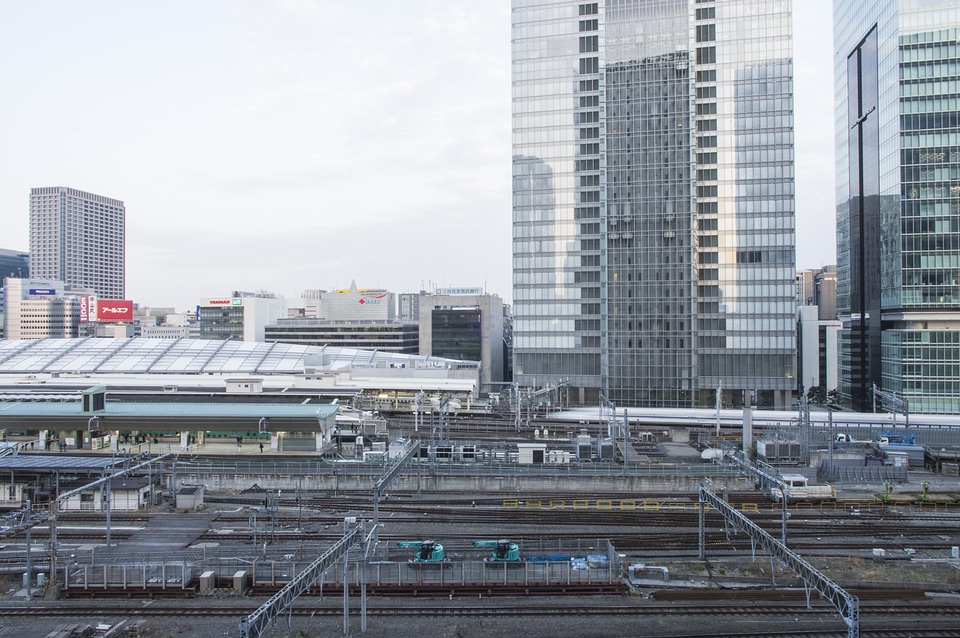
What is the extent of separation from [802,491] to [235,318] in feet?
433

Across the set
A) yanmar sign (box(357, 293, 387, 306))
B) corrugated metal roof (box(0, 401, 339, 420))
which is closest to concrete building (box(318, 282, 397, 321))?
yanmar sign (box(357, 293, 387, 306))

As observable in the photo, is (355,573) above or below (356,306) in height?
below

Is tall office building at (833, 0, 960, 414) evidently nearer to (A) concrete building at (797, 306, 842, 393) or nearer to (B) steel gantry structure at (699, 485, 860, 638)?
(A) concrete building at (797, 306, 842, 393)

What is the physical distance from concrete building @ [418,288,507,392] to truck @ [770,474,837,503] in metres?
76.4

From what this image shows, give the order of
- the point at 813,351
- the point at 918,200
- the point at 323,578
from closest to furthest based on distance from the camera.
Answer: the point at 323,578
the point at 918,200
the point at 813,351

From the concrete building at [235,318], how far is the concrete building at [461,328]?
154 ft

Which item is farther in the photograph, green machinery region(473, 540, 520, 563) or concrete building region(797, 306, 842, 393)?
concrete building region(797, 306, 842, 393)

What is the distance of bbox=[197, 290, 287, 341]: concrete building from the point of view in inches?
5704

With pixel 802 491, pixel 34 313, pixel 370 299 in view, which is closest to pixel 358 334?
pixel 370 299

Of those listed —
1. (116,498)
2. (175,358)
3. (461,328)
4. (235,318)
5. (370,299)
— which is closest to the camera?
(116,498)

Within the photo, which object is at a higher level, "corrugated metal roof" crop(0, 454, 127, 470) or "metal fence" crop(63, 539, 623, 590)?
"corrugated metal roof" crop(0, 454, 127, 470)

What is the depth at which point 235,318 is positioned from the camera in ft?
482

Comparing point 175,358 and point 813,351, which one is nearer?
point 175,358

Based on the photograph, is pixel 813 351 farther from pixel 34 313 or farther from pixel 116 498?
pixel 34 313
